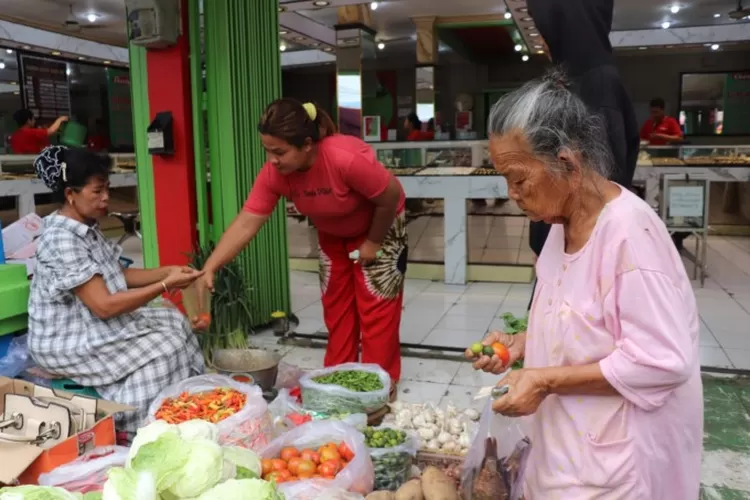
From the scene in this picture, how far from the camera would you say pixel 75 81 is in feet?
41.4

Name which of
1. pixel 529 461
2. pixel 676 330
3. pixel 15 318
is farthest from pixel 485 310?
pixel 676 330

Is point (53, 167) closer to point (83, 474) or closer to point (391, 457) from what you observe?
point (83, 474)

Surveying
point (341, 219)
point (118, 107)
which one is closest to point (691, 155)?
point (341, 219)

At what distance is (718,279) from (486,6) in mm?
5943

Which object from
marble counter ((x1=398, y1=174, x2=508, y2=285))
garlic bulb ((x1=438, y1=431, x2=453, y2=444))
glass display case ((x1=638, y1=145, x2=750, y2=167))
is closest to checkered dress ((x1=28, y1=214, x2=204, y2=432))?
garlic bulb ((x1=438, y1=431, x2=453, y2=444))

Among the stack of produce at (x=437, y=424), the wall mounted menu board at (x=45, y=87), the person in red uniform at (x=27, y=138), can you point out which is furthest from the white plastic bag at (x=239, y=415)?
the wall mounted menu board at (x=45, y=87)

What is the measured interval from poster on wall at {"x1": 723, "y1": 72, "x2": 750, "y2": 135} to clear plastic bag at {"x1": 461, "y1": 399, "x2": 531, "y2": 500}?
13273 mm

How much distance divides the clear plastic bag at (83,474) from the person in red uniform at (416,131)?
30.9 ft

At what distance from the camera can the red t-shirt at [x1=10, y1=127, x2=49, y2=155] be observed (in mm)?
8773

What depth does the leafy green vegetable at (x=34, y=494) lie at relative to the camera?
3.93 feet

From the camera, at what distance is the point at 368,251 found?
3180mm

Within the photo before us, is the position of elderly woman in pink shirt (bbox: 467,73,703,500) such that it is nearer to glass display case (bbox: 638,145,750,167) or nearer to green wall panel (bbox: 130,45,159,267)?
green wall panel (bbox: 130,45,159,267)

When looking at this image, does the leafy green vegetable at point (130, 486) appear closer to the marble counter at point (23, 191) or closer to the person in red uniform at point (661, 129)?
the marble counter at point (23, 191)

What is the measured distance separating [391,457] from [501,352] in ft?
3.30
